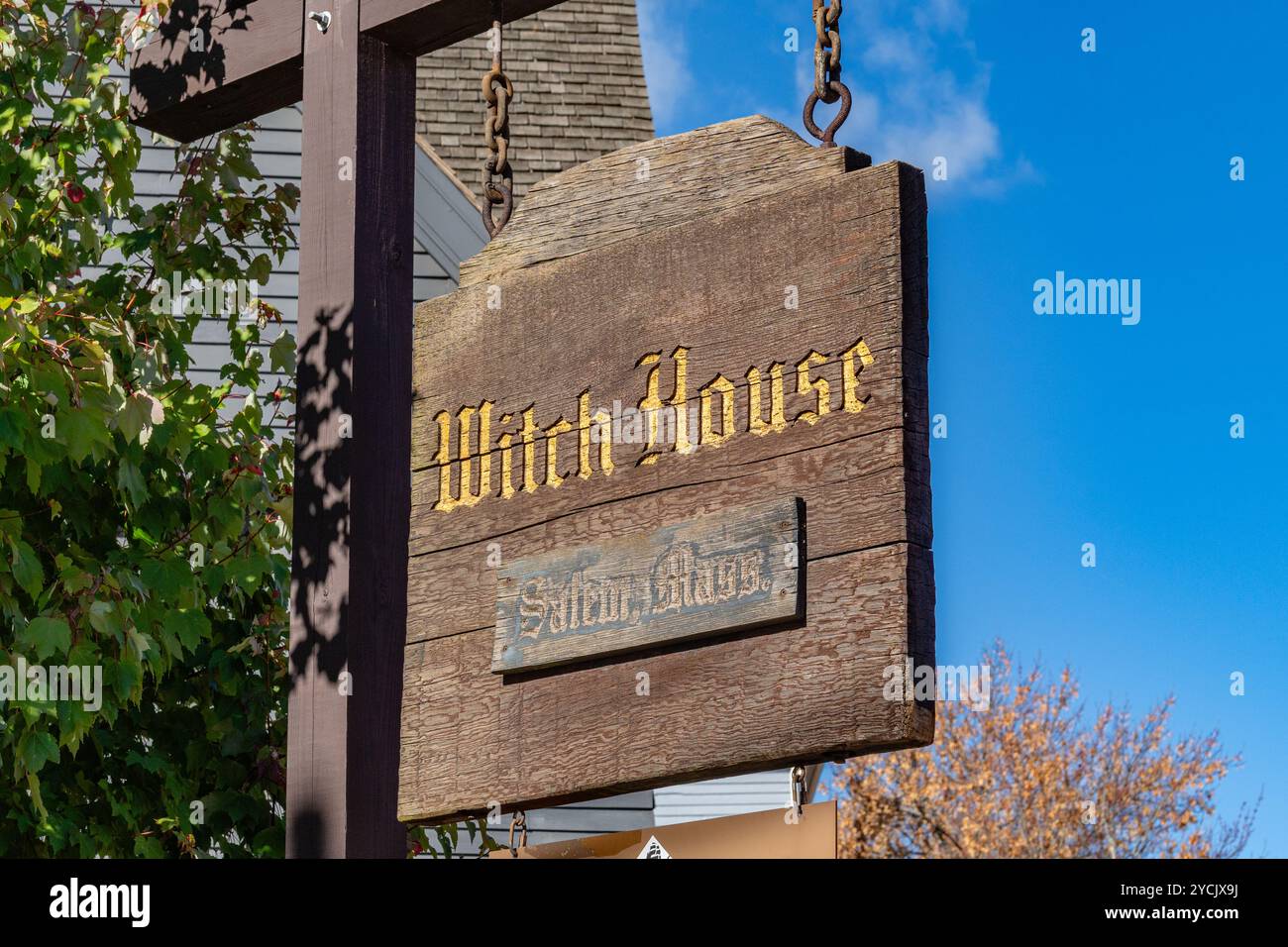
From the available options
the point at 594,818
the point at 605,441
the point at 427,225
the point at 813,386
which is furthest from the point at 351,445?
the point at 594,818

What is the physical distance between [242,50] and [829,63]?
1632 millimetres

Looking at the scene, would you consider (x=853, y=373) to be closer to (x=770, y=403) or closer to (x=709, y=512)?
(x=770, y=403)

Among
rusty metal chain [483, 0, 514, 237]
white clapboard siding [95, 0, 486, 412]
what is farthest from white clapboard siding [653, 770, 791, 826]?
rusty metal chain [483, 0, 514, 237]

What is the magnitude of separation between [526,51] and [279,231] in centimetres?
758

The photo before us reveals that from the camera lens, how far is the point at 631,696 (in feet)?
8.92

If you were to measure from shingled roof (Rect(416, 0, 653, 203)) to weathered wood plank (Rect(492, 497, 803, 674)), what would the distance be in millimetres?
9175

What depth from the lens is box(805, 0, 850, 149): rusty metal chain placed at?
9.04 feet

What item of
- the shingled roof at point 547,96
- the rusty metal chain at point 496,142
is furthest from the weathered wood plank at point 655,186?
the shingled roof at point 547,96

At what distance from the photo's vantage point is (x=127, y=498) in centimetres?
545

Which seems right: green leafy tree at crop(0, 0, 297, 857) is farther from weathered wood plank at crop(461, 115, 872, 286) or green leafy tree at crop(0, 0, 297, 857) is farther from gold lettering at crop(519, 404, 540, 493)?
gold lettering at crop(519, 404, 540, 493)

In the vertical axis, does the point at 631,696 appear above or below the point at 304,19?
below

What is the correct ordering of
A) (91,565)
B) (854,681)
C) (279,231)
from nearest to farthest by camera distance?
(854,681) → (91,565) → (279,231)
